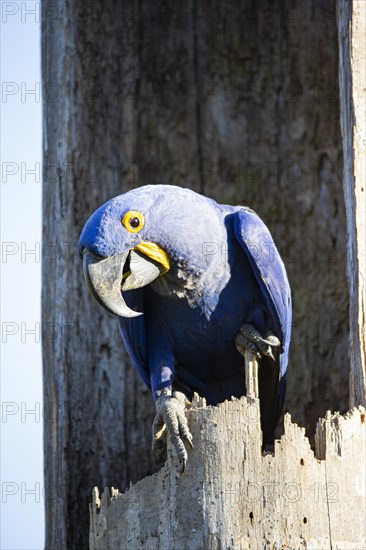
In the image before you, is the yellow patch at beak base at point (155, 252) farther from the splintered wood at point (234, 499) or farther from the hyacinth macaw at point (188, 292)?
the splintered wood at point (234, 499)

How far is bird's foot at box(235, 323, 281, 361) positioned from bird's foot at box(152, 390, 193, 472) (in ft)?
1.40

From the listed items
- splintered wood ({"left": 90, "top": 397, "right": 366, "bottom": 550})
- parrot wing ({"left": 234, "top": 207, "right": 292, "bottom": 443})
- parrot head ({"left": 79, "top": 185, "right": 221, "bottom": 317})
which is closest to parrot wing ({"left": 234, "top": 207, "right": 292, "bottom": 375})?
parrot wing ({"left": 234, "top": 207, "right": 292, "bottom": 443})

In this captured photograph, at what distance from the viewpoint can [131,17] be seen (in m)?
6.20

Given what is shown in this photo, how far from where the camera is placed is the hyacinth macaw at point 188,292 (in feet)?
14.7

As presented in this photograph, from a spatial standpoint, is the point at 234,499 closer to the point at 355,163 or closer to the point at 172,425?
the point at 172,425

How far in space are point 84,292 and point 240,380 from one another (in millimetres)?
972

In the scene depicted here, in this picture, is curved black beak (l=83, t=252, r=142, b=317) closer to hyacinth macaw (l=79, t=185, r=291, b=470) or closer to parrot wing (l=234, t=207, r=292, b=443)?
hyacinth macaw (l=79, t=185, r=291, b=470)

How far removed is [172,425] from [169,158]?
238cm

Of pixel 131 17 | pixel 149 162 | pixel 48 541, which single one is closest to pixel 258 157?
pixel 149 162

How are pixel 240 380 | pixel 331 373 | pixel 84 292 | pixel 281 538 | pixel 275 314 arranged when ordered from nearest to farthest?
1. pixel 281 538
2. pixel 275 314
3. pixel 240 380
4. pixel 84 292
5. pixel 331 373

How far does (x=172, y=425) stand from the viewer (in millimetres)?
4289

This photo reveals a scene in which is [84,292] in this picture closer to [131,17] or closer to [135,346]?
[135,346]

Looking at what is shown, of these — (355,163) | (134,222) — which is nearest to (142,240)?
(134,222)

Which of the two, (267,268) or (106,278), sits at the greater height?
(267,268)
